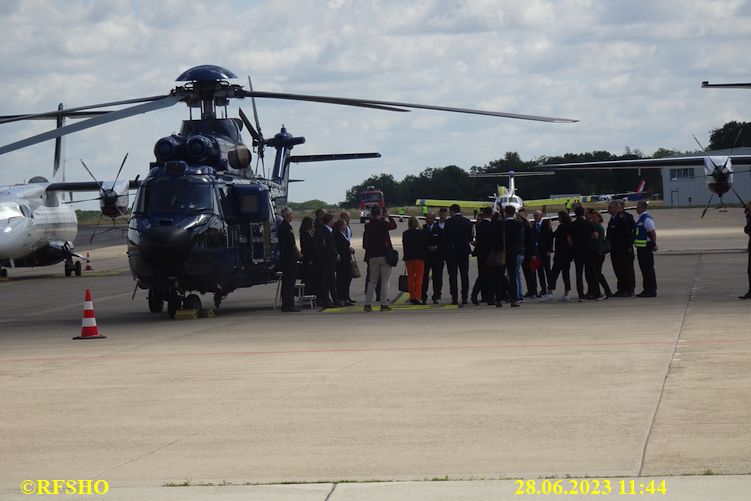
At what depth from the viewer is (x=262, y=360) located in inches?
539

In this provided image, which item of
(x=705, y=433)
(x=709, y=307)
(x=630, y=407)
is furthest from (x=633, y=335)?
(x=705, y=433)

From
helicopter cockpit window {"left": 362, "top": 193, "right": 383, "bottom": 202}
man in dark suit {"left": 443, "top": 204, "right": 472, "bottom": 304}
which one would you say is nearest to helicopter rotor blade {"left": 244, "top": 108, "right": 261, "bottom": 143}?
man in dark suit {"left": 443, "top": 204, "right": 472, "bottom": 304}

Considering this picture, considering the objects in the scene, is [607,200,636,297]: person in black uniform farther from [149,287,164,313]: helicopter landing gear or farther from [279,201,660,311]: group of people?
[149,287,164,313]: helicopter landing gear

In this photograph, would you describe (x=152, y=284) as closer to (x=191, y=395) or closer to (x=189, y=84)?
(x=189, y=84)

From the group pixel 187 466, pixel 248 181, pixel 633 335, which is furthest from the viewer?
pixel 248 181

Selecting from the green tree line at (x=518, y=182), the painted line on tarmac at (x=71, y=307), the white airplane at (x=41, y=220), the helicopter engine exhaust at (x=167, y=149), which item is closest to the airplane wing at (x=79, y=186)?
the white airplane at (x=41, y=220)

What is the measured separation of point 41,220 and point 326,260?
1821 cm

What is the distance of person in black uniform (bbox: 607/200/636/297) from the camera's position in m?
21.3

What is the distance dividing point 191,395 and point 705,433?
16.1 feet

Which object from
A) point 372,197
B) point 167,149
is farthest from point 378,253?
point 372,197

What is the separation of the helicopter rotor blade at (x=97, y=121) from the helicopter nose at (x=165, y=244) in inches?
77.9

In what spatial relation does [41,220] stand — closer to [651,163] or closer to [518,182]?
[651,163]

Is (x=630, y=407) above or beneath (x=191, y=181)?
beneath

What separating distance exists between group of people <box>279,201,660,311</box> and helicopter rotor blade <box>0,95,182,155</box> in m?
3.18
